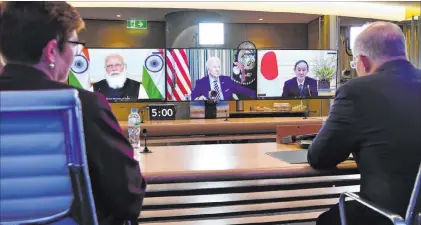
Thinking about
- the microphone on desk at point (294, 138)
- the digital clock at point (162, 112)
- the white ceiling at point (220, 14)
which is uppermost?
the white ceiling at point (220, 14)

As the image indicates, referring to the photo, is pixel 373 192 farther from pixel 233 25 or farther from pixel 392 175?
pixel 233 25

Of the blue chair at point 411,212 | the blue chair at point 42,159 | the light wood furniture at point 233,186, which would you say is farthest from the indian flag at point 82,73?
the blue chair at point 411,212

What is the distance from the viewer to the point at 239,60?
370 centimetres

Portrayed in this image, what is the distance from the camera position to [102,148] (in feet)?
3.16

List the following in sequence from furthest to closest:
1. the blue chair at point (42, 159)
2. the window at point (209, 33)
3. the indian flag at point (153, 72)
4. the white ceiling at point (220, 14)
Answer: the white ceiling at point (220, 14) → the window at point (209, 33) → the indian flag at point (153, 72) → the blue chair at point (42, 159)

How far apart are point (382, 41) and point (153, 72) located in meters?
2.40

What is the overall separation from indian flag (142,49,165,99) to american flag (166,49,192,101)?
64 millimetres

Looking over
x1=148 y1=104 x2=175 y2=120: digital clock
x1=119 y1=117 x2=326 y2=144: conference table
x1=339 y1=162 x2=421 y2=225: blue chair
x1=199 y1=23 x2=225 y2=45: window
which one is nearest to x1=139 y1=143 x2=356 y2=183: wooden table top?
x1=339 y1=162 x2=421 y2=225: blue chair

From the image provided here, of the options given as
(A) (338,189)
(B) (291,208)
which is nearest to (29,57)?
(B) (291,208)

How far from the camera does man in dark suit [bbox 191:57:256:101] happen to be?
144 inches

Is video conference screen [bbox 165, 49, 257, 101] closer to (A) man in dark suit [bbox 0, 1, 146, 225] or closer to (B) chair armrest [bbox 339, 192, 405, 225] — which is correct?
(B) chair armrest [bbox 339, 192, 405, 225]

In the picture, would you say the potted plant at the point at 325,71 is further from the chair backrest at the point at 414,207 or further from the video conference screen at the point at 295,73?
the chair backrest at the point at 414,207

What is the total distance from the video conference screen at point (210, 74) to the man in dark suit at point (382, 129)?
2293mm

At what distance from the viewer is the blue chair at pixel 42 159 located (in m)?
0.81
